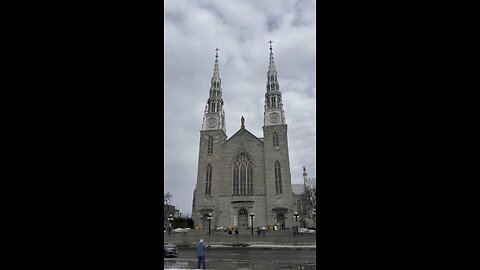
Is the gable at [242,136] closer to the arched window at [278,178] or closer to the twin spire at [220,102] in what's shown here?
the twin spire at [220,102]

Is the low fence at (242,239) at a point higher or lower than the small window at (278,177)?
lower

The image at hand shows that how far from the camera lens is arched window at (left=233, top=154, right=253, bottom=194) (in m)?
42.1

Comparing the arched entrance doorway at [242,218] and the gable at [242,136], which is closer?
the arched entrance doorway at [242,218]

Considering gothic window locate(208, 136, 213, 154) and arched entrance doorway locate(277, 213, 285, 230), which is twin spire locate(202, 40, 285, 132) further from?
arched entrance doorway locate(277, 213, 285, 230)

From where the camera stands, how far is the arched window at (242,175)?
42.1m

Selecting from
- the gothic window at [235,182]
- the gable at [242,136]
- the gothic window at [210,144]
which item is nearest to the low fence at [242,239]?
the gothic window at [235,182]

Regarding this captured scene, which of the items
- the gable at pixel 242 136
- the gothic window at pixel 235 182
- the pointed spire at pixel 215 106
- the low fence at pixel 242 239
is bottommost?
the low fence at pixel 242 239

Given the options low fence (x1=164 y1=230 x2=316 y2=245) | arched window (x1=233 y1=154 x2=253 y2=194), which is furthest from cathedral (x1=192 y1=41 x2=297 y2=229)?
low fence (x1=164 y1=230 x2=316 y2=245)

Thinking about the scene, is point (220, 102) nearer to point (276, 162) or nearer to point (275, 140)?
point (275, 140)

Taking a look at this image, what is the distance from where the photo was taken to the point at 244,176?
141 feet
